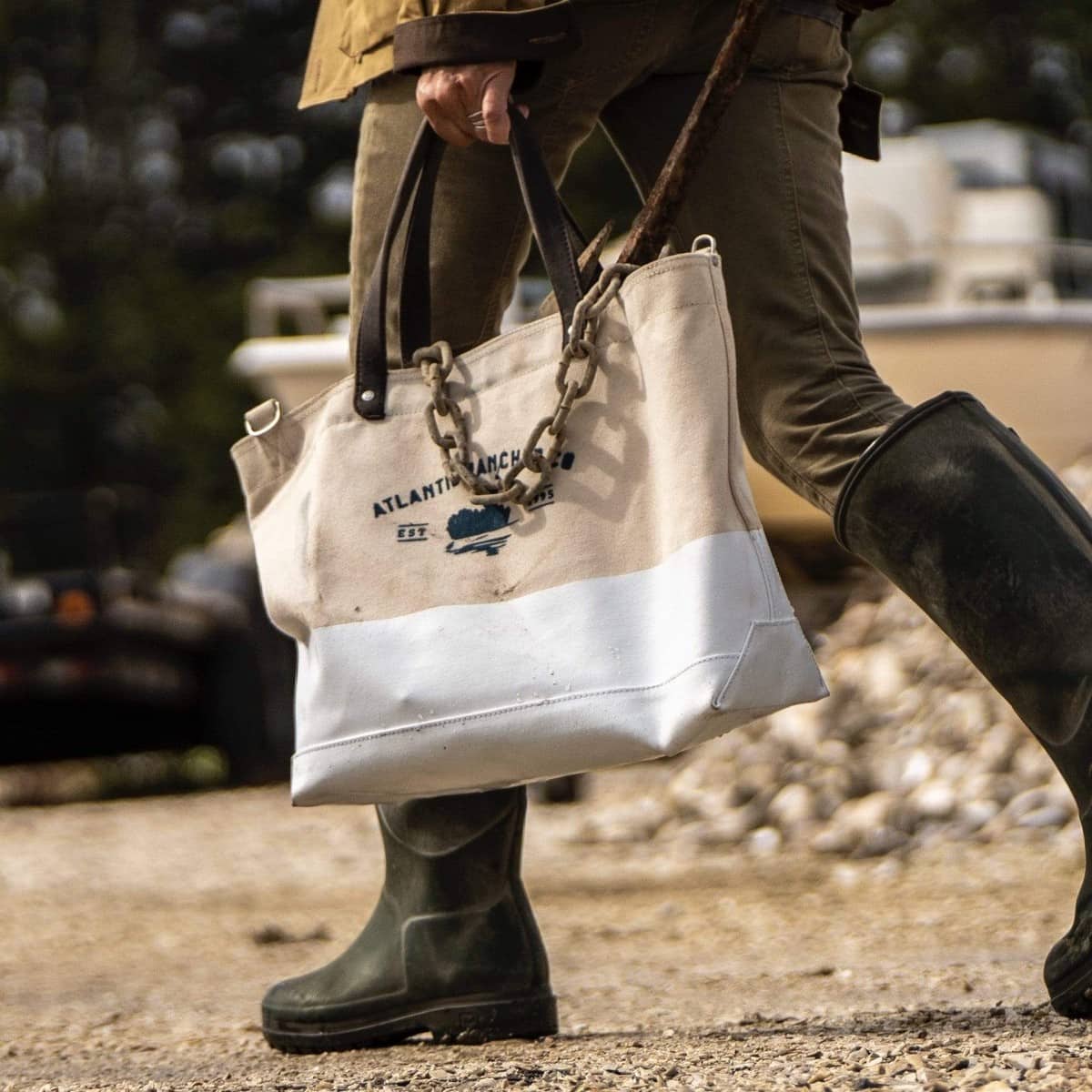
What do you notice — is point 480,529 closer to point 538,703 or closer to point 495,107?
point 538,703

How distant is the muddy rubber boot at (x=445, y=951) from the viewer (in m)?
2.28

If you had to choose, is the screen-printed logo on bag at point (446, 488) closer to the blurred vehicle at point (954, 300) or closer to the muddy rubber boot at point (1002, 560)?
the muddy rubber boot at point (1002, 560)

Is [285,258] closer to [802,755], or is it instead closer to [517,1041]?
[802,755]

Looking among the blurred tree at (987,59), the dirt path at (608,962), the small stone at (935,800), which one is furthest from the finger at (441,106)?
the blurred tree at (987,59)

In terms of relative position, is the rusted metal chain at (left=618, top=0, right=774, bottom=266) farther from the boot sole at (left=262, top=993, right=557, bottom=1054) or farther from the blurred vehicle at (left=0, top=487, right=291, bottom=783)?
the blurred vehicle at (left=0, top=487, right=291, bottom=783)

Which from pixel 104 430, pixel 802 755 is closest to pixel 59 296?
pixel 104 430

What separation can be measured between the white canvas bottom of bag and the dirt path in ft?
1.03

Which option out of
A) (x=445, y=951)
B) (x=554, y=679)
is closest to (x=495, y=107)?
(x=554, y=679)

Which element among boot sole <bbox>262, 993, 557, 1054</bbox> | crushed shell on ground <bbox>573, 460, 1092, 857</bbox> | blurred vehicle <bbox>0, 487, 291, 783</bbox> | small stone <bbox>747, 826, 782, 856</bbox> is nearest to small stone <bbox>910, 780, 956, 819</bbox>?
crushed shell on ground <bbox>573, 460, 1092, 857</bbox>

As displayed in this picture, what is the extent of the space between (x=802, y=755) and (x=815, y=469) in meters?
3.64

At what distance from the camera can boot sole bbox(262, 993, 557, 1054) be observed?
2279 mm

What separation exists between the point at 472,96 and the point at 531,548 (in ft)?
1.57

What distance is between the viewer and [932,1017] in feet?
7.38

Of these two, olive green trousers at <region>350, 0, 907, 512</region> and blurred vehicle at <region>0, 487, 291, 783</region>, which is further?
blurred vehicle at <region>0, 487, 291, 783</region>
